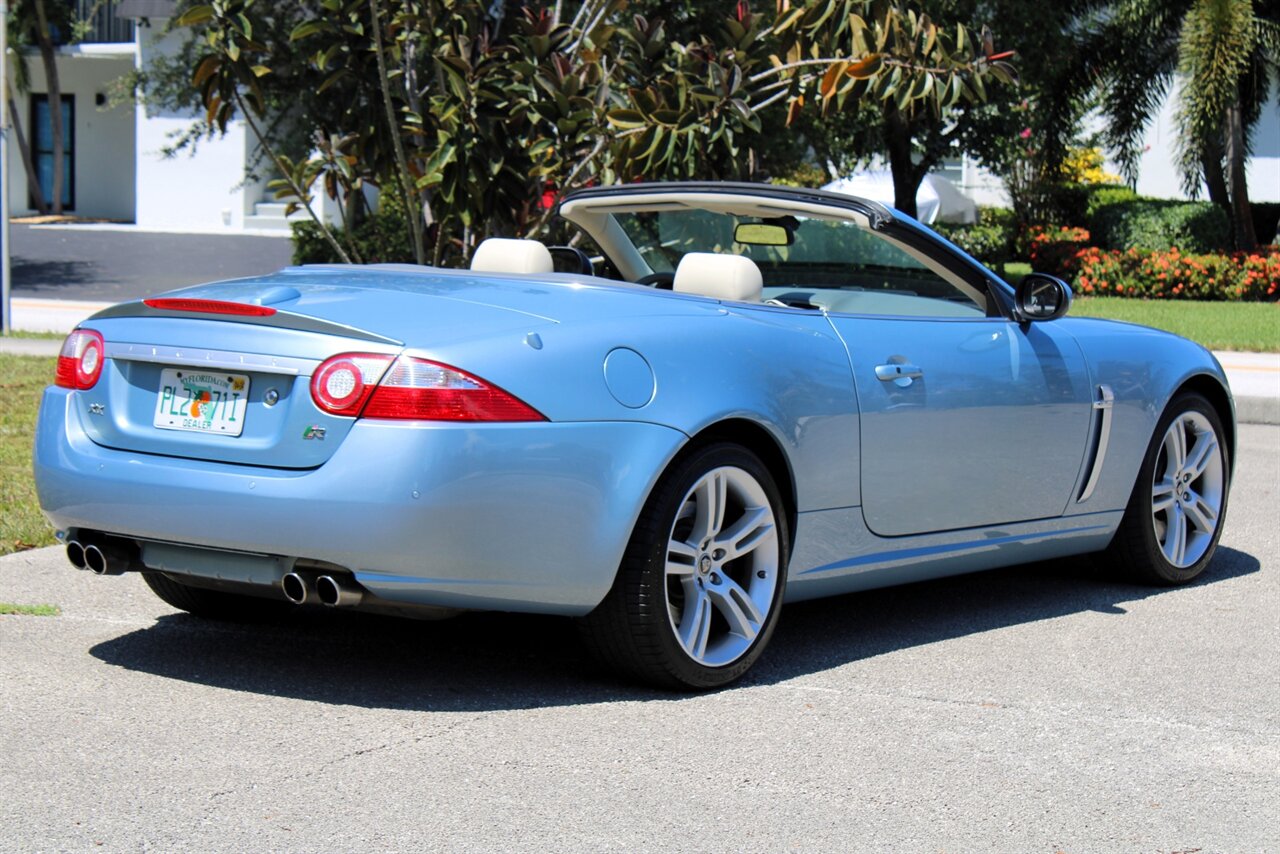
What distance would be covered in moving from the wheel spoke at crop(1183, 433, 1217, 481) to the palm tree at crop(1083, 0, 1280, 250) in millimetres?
18010

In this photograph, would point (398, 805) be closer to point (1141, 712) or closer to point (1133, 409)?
point (1141, 712)

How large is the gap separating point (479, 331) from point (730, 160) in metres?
6.41

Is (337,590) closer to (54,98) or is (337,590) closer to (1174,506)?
(1174,506)

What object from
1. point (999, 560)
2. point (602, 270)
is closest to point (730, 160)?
point (602, 270)

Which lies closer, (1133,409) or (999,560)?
(999,560)

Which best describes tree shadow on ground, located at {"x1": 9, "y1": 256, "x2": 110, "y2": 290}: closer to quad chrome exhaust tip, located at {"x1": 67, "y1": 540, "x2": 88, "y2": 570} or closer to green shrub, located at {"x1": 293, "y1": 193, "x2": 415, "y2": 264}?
green shrub, located at {"x1": 293, "y1": 193, "x2": 415, "y2": 264}

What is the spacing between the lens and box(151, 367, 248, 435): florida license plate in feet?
14.9

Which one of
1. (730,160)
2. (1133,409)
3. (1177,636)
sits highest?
(730,160)

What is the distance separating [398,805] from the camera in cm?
383

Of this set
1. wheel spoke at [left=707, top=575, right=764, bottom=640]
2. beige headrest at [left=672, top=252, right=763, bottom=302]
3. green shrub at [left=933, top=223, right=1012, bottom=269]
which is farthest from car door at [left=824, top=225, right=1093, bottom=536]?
green shrub at [left=933, top=223, right=1012, bottom=269]

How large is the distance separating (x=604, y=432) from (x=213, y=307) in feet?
3.70

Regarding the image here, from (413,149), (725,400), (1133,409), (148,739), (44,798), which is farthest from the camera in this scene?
(413,149)

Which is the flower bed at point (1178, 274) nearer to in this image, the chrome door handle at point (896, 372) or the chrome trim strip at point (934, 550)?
the chrome trim strip at point (934, 550)

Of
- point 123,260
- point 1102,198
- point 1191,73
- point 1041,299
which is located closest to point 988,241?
point 1102,198
